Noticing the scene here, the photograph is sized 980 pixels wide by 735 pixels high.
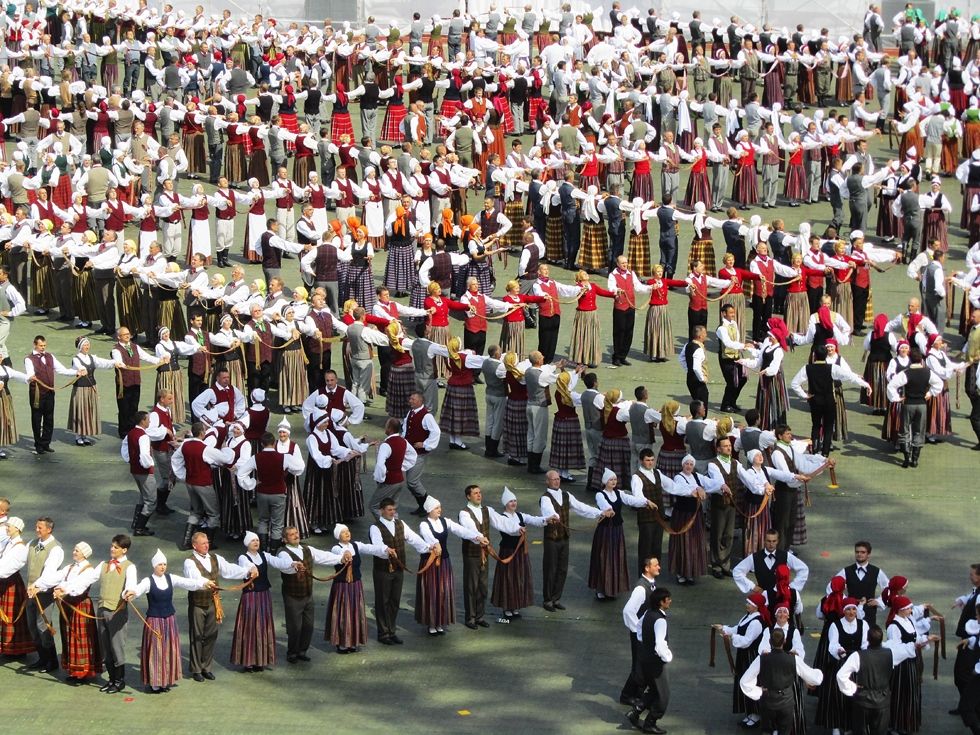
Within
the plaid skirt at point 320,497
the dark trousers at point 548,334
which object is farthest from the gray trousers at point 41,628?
the dark trousers at point 548,334

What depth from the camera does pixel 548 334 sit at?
23234mm

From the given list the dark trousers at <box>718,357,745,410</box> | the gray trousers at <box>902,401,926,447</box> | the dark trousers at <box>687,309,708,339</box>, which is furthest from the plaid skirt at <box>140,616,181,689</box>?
the dark trousers at <box>687,309,708,339</box>

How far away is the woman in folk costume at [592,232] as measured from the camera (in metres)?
26.7

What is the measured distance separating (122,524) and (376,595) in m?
3.43

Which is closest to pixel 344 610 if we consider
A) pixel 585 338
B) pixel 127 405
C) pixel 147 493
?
pixel 147 493

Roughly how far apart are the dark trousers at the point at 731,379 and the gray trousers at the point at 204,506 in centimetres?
610

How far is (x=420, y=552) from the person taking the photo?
17.0 metres

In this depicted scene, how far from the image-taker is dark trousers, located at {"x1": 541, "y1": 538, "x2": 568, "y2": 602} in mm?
17469

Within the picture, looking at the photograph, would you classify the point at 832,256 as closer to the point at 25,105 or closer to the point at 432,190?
the point at 432,190

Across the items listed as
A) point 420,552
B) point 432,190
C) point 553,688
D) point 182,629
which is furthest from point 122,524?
point 432,190

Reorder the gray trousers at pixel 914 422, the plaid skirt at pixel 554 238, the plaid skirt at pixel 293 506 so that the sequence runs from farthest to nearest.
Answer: the plaid skirt at pixel 554 238, the gray trousers at pixel 914 422, the plaid skirt at pixel 293 506

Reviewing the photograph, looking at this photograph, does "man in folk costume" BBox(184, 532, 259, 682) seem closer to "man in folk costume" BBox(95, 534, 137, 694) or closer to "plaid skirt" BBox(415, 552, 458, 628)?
"man in folk costume" BBox(95, 534, 137, 694)

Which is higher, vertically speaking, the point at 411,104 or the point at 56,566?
the point at 411,104

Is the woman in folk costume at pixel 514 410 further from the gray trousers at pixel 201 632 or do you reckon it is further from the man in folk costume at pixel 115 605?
the man in folk costume at pixel 115 605
